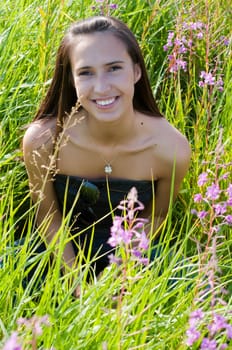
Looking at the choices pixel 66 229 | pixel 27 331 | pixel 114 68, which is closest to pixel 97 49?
pixel 114 68

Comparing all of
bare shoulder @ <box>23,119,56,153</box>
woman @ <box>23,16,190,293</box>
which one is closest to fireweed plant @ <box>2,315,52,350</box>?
woman @ <box>23,16,190,293</box>

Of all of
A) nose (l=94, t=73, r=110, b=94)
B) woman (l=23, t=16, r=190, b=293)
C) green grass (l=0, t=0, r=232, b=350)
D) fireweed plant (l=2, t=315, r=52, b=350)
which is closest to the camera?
fireweed plant (l=2, t=315, r=52, b=350)

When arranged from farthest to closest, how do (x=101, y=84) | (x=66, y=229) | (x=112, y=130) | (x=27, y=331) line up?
(x=112, y=130), (x=101, y=84), (x=66, y=229), (x=27, y=331)

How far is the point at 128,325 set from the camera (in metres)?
1.83

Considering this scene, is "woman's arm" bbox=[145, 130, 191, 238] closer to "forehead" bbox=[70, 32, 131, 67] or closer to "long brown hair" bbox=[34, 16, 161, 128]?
"long brown hair" bbox=[34, 16, 161, 128]

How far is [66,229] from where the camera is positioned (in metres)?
1.92

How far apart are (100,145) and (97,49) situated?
371mm

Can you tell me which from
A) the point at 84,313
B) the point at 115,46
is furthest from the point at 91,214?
the point at 84,313

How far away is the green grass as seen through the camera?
1.81m

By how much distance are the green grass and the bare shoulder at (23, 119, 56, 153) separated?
5cm

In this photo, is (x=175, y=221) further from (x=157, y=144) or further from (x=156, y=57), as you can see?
(x=156, y=57)

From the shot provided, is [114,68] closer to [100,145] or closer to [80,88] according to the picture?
[80,88]

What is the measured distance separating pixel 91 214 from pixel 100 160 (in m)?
0.21

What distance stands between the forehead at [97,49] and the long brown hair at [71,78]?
0.09 feet
